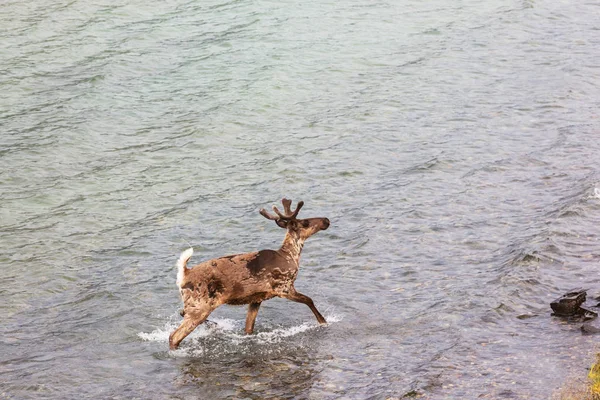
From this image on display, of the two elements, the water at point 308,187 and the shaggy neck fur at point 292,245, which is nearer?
the water at point 308,187

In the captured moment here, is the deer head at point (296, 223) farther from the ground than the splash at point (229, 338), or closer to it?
farther from the ground

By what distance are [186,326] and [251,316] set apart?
2.96ft

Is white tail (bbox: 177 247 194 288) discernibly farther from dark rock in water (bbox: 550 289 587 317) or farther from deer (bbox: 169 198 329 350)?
dark rock in water (bbox: 550 289 587 317)

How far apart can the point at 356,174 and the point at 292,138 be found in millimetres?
2459

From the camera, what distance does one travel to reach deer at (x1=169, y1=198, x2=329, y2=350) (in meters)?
12.3

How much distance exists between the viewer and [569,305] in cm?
1257

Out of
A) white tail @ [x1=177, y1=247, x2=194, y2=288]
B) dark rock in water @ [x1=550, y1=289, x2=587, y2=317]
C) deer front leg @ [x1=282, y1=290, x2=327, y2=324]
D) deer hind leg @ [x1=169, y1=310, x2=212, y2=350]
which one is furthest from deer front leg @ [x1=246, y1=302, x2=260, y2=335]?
dark rock in water @ [x1=550, y1=289, x2=587, y2=317]

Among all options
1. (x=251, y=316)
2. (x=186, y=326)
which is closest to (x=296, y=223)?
(x=251, y=316)

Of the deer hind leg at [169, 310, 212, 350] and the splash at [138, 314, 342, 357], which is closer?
the deer hind leg at [169, 310, 212, 350]

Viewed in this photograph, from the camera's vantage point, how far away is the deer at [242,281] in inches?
483

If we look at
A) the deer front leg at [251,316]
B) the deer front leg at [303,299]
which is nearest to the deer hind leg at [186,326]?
the deer front leg at [251,316]

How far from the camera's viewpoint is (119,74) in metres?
23.9

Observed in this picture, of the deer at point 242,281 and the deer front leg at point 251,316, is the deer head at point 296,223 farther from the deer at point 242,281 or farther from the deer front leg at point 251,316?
the deer front leg at point 251,316

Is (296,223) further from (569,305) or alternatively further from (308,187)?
(308,187)
